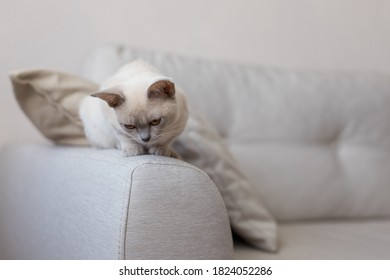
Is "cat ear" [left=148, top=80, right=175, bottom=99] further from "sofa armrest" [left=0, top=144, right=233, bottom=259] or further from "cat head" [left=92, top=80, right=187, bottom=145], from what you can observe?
"sofa armrest" [left=0, top=144, right=233, bottom=259]

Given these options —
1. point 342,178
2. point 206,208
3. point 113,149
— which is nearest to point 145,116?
point 113,149

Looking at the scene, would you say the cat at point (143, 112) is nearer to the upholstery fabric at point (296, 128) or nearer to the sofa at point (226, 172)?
the sofa at point (226, 172)

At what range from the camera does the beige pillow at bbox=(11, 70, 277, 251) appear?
3.75 feet

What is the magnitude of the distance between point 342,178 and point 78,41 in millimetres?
1188

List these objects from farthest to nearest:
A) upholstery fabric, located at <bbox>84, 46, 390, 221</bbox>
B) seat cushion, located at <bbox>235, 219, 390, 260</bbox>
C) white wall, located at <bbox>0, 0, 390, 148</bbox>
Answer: white wall, located at <bbox>0, 0, 390, 148</bbox> → upholstery fabric, located at <bbox>84, 46, 390, 221</bbox> → seat cushion, located at <bbox>235, 219, 390, 260</bbox>

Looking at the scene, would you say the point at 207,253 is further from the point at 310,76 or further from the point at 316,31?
the point at 316,31

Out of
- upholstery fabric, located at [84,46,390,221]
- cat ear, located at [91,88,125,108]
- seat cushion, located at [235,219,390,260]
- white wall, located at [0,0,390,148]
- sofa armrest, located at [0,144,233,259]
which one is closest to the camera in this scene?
sofa armrest, located at [0,144,233,259]

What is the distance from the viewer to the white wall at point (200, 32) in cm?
170

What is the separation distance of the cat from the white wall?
822 mm

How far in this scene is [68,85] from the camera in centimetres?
120

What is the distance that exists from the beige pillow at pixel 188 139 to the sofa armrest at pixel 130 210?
150mm

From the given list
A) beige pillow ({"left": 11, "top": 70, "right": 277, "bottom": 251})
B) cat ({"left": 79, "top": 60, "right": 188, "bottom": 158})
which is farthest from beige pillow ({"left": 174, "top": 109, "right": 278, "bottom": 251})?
cat ({"left": 79, "top": 60, "right": 188, "bottom": 158})

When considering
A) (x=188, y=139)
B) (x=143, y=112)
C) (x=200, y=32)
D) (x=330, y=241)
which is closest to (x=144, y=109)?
(x=143, y=112)

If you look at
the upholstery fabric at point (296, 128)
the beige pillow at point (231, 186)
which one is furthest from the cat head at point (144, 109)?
the upholstery fabric at point (296, 128)
